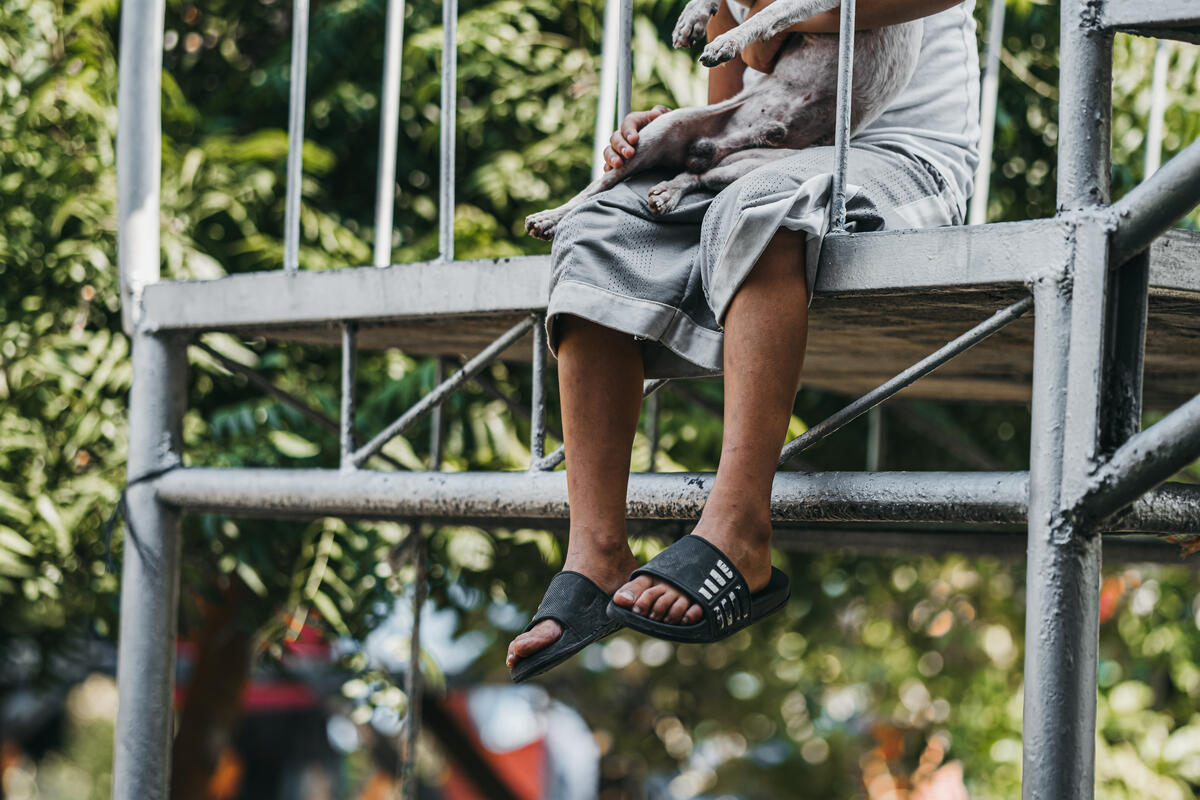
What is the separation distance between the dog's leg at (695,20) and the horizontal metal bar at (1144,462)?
950 millimetres

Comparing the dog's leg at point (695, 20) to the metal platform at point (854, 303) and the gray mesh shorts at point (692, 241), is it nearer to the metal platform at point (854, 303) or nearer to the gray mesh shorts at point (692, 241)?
the gray mesh shorts at point (692, 241)

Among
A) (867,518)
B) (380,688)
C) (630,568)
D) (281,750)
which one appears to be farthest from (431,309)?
(281,750)

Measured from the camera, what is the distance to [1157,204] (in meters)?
1.78

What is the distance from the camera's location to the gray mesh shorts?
77.0 inches

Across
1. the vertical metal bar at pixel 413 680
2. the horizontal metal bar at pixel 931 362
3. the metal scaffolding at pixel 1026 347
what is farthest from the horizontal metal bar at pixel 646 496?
the vertical metal bar at pixel 413 680

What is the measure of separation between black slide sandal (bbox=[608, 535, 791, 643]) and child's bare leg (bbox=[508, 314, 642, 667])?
186mm

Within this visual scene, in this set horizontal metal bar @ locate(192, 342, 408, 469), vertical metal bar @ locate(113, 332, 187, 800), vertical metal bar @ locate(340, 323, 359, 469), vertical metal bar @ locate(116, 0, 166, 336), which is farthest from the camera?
horizontal metal bar @ locate(192, 342, 408, 469)

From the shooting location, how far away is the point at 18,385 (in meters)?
4.55

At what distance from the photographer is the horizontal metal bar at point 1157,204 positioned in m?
1.74

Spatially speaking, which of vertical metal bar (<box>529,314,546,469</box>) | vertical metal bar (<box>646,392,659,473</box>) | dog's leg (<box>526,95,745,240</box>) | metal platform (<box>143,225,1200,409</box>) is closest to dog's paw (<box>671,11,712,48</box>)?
dog's leg (<box>526,95,745,240</box>)

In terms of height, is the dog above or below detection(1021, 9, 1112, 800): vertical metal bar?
above

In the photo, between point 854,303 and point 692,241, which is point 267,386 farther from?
point 854,303

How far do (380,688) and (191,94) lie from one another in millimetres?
2471

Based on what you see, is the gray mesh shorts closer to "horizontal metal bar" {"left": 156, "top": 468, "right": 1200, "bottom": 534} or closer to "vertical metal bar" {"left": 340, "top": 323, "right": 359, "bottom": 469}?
"horizontal metal bar" {"left": 156, "top": 468, "right": 1200, "bottom": 534}
